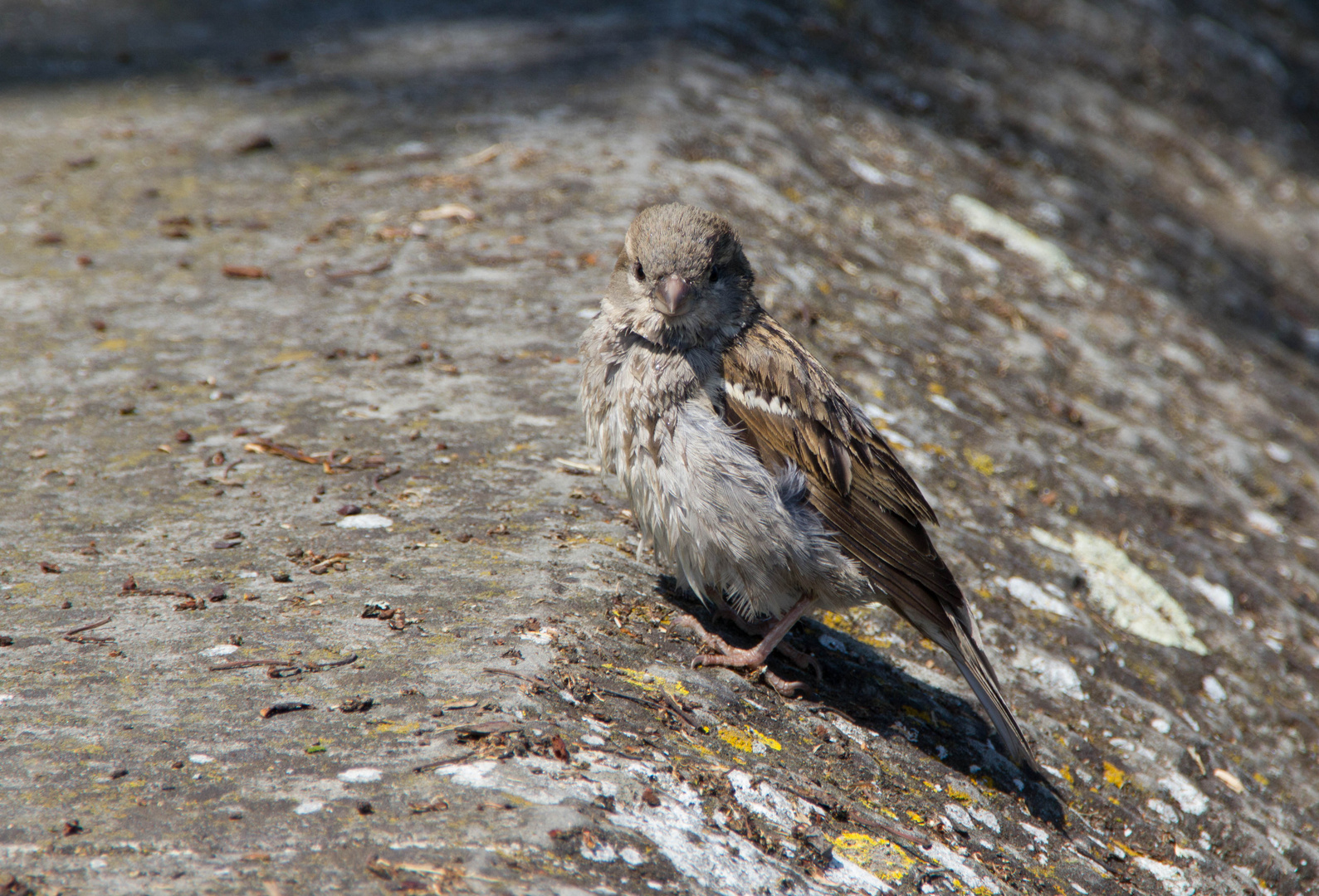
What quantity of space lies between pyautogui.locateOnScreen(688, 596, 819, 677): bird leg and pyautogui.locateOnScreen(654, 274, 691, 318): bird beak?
40.0 inches

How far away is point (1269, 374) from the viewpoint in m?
6.29

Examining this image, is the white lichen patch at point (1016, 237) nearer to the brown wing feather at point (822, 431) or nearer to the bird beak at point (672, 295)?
the brown wing feather at point (822, 431)

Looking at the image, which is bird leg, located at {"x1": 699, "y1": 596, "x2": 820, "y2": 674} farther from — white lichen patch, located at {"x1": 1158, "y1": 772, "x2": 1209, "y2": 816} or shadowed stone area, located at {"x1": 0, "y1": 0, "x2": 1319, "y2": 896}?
white lichen patch, located at {"x1": 1158, "y1": 772, "x2": 1209, "y2": 816}

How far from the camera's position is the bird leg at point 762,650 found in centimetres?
312

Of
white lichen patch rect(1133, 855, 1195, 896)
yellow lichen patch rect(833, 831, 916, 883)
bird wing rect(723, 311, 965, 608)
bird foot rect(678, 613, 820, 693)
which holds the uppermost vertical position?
bird wing rect(723, 311, 965, 608)

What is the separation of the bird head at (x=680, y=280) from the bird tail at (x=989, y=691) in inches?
50.6

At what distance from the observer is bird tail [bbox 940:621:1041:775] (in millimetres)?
3184

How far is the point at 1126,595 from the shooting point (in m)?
4.26

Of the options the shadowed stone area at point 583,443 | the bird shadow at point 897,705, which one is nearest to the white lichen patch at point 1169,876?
the shadowed stone area at point 583,443

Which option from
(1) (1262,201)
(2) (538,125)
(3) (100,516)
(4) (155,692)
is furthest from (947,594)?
(1) (1262,201)

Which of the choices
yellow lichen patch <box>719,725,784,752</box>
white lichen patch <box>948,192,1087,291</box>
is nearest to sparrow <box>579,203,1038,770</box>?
yellow lichen patch <box>719,725,784,752</box>

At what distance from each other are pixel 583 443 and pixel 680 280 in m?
0.92

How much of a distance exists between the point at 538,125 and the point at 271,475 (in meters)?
3.31

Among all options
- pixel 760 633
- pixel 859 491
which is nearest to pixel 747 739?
pixel 760 633
